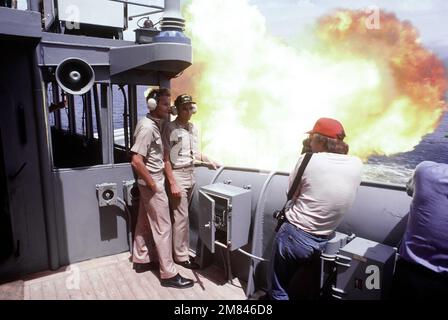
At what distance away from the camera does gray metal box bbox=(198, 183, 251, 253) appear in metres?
3.60

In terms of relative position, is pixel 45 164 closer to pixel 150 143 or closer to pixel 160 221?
pixel 150 143

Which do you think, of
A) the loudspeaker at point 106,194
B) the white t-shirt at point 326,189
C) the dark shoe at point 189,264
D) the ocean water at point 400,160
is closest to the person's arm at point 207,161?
the loudspeaker at point 106,194

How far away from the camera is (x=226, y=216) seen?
144 inches

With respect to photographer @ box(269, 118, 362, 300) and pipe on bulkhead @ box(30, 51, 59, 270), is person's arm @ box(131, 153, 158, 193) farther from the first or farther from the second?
photographer @ box(269, 118, 362, 300)

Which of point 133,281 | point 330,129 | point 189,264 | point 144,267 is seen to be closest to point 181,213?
point 189,264

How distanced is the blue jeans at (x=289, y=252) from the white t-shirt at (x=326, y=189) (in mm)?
79

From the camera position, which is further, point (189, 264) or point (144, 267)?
point (189, 264)

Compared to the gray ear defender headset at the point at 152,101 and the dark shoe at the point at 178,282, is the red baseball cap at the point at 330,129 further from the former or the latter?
the dark shoe at the point at 178,282

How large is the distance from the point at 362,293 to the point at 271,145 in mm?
17776

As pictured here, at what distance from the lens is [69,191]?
14.1 ft

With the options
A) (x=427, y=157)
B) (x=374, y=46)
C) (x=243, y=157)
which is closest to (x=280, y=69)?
(x=374, y=46)

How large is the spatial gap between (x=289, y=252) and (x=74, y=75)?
331 centimetres

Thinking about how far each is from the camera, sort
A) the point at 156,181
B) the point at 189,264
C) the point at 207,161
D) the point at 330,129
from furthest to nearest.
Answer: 1. the point at 207,161
2. the point at 189,264
3. the point at 156,181
4. the point at 330,129
